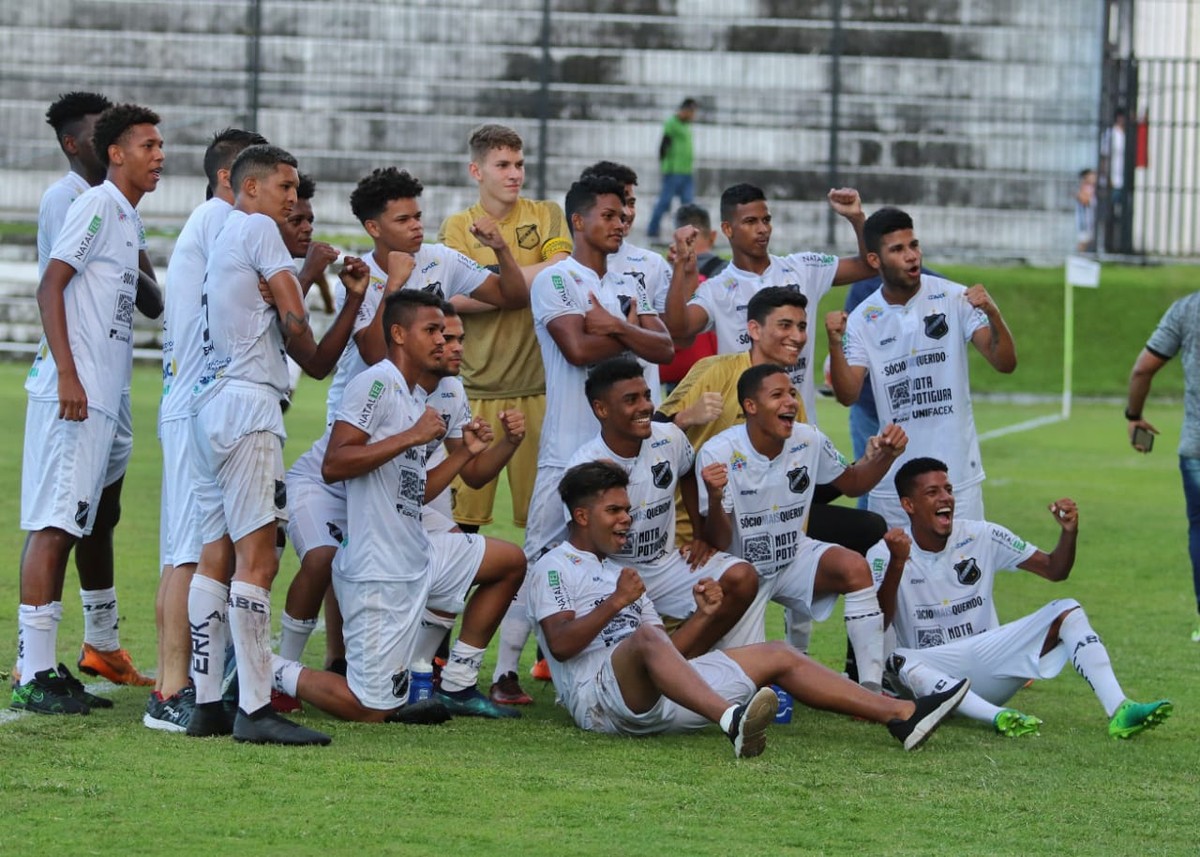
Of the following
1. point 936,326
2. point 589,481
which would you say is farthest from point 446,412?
point 936,326

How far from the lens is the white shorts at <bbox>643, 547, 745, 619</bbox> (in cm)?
737

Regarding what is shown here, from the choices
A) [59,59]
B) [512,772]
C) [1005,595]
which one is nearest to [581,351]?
[512,772]

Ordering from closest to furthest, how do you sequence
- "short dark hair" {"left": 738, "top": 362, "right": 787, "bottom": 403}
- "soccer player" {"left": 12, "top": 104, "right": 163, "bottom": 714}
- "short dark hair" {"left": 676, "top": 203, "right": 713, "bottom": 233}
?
"soccer player" {"left": 12, "top": 104, "right": 163, "bottom": 714} < "short dark hair" {"left": 738, "top": 362, "right": 787, "bottom": 403} < "short dark hair" {"left": 676, "top": 203, "right": 713, "bottom": 233}

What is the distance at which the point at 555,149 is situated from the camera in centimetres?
2761


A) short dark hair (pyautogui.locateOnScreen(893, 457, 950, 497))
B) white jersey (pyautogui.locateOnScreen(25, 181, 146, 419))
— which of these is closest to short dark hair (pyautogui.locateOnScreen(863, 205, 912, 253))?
short dark hair (pyautogui.locateOnScreen(893, 457, 950, 497))

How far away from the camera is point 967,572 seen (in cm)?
Result: 763

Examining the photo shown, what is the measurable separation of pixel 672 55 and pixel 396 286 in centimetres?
2153

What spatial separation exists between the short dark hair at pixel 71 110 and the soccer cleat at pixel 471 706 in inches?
109

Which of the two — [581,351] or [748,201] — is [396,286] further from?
[748,201]

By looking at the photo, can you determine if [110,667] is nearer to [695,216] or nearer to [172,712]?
[172,712]

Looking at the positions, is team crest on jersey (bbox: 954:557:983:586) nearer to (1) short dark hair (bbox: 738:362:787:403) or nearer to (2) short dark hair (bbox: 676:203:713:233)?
(1) short dark hair (bbox: 738:362:787:403)

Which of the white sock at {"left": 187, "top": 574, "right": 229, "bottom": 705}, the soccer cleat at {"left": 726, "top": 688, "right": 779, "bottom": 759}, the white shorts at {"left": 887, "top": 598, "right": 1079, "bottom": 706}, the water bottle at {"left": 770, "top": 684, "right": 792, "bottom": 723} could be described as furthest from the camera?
the white shorts at {"left": 887, "top": 598, "right": 1079, "bottom": 706}

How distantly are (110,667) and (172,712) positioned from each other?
3.54 ft

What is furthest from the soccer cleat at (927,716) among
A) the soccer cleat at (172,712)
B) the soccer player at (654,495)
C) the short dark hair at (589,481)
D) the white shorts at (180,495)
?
the white shorts at (180,495)
